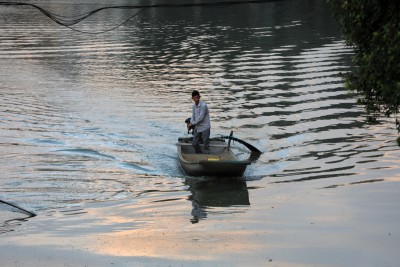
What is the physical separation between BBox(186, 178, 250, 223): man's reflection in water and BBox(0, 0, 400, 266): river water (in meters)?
0.05

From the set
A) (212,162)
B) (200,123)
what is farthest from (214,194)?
(200,123)

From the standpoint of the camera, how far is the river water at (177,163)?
49.4 ft

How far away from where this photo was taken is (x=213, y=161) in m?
19.5

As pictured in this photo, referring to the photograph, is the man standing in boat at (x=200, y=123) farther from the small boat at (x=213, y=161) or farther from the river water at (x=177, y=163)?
the river water at (x=177, y=163)

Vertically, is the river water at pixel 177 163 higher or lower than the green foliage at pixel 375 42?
lower

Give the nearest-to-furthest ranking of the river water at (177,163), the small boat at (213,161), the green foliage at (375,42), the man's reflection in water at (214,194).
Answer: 1. the green foliage at (375,42)
2. the river water at (177,163)
3. the man's reflection in water at (214,194)
4. the small boat at (213,161)

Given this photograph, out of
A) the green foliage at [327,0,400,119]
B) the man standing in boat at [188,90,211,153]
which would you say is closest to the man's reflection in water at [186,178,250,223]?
the man standing in boat at [188,90,211,153]

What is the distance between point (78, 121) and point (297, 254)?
15.2 metres

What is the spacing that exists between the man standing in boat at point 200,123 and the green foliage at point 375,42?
877cm

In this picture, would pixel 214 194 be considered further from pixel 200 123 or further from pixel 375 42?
pixel 375 42

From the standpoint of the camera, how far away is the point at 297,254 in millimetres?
14508

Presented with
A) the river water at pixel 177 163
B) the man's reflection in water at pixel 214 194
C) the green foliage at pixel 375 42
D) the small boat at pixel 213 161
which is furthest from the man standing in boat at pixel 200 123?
the green foliage at pixel 375 42

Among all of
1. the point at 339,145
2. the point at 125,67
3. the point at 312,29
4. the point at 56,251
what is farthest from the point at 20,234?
the point at 312,29

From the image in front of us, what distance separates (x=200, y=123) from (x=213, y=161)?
7.46ft
